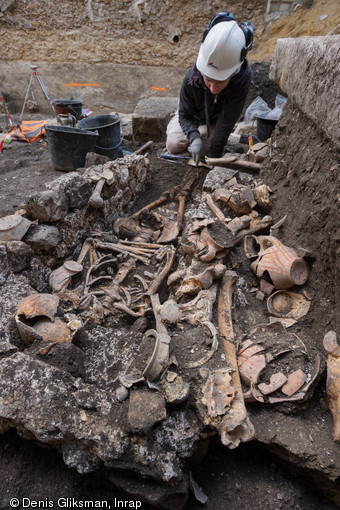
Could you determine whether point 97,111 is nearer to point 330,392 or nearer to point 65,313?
point 65,313

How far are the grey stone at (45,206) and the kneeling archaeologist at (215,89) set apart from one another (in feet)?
6.92

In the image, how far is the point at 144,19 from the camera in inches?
334

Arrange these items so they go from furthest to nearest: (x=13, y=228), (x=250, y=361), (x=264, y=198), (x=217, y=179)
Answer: (x=217, y=179)
(x=264, y=198)
(x=13, y=228)
(x=250, y=361)

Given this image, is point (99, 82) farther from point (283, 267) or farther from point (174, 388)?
point (174, 388)

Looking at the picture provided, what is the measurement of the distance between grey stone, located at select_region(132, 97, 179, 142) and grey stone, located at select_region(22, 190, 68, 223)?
11.8ft

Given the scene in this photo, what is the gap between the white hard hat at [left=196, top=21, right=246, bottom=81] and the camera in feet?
10.0

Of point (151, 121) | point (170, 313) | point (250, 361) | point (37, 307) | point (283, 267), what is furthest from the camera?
point (151, 121)

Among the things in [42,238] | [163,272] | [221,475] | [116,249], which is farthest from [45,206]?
[221,475]

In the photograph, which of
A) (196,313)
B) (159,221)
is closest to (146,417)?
(196,313)

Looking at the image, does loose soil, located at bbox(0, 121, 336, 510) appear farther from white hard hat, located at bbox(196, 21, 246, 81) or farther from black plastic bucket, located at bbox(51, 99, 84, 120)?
black plastic bucket, located at bbox(51, 99, 84, 120)

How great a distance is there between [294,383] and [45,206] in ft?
8.29

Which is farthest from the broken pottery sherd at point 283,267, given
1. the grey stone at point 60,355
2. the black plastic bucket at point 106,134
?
the black plastic bucket at point 106,134

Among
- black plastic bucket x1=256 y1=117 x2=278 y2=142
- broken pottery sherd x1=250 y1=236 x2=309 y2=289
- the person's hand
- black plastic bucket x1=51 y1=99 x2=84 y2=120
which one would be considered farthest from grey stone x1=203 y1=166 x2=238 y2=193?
black plastic bucket x1=51 y1=99 x2=84 y2=120

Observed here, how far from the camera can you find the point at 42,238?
2818 millimetres
